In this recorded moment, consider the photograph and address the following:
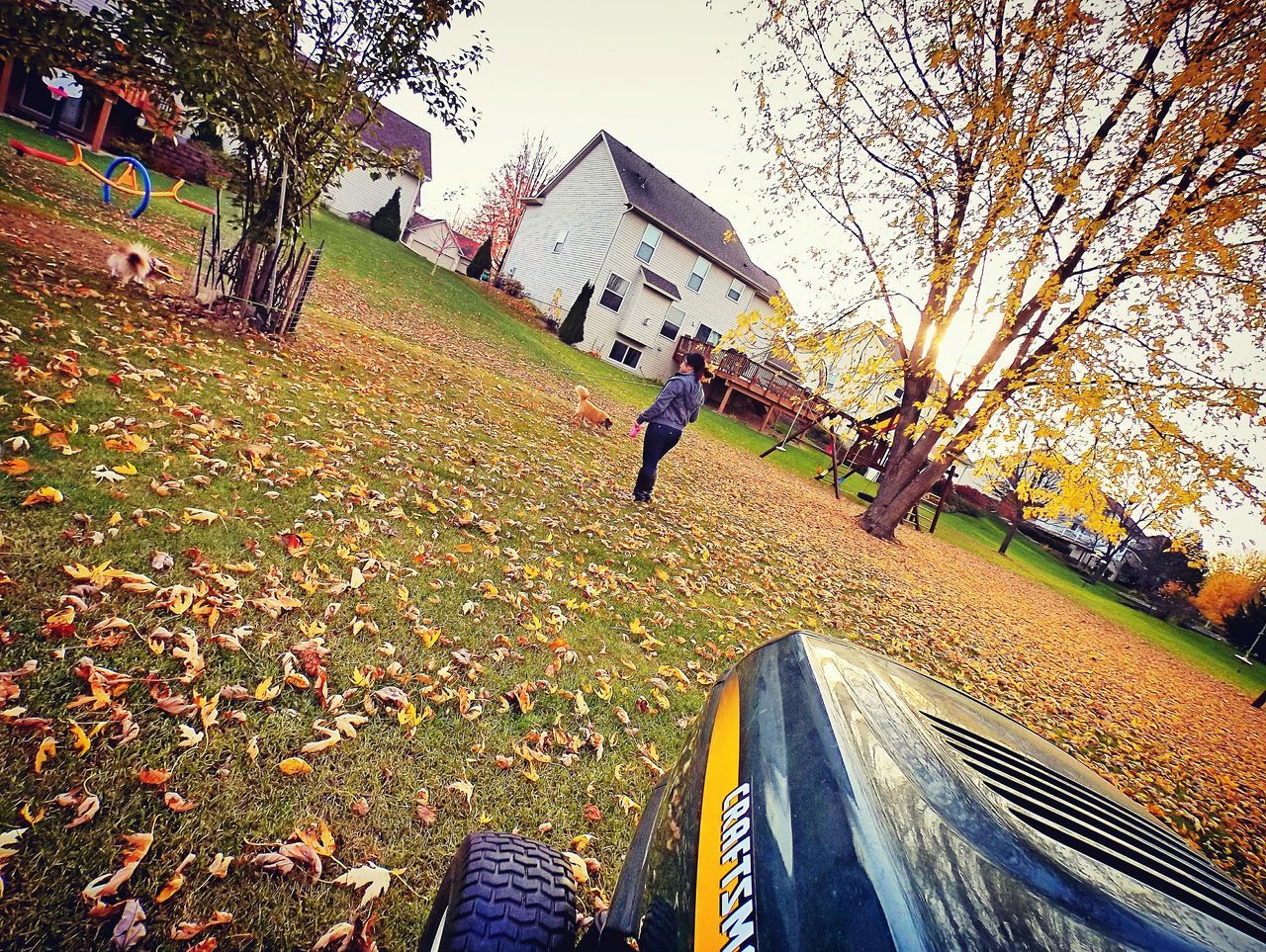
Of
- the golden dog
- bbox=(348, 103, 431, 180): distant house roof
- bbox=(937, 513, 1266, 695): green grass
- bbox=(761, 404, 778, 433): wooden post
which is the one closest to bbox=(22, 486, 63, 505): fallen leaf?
the golden dog

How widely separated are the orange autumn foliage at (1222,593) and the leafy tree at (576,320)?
152ft

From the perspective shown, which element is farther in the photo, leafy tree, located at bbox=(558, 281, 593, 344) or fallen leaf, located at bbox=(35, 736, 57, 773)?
leafy tree, located at bbox=(558, 281, 593, 344)

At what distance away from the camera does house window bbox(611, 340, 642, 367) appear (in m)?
29.3

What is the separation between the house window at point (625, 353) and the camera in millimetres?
29266

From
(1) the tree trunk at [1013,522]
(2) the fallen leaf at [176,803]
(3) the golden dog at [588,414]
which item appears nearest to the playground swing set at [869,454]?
(1) the tree trunk at [1013,522]

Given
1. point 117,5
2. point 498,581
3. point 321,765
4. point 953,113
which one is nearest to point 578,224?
point 953,113

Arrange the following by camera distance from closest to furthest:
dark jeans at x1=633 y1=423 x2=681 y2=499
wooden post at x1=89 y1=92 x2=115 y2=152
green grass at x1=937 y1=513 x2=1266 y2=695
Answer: dark jeans at x1=633 y1=423 x2=681 y2=499 → wooden post at x1=89 y1=92 x2=115 y2=152 → green grass at x1=937 y1=513 x2=1266 y2=695

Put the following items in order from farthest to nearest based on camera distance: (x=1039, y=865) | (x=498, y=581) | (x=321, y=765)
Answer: (x=498, y=581), (x=321, y=765), (x=1039, y=865)

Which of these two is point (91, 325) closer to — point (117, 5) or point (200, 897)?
point (117, 5)

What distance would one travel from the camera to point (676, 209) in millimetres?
30984

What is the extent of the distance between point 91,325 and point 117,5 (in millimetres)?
3544

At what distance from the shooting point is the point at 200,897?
1.73 meters

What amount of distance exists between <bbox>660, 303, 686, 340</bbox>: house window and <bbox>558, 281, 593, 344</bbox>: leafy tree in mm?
5557

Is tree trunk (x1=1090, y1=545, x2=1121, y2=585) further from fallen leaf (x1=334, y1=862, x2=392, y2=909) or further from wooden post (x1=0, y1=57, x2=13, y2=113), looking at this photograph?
wooden post (x1=0, y1=57, x2=13, y2=113)
